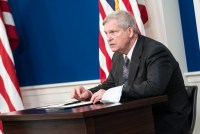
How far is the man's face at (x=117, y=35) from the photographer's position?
2.71m

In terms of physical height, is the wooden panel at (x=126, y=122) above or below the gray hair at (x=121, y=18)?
below

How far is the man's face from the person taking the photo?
2.71 meters

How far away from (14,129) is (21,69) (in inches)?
93.0

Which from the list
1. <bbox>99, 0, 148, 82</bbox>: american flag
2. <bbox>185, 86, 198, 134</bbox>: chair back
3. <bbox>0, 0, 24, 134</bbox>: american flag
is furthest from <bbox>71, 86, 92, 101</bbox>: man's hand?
<bbox>0, 0, 24, 134</bbox>: american flag

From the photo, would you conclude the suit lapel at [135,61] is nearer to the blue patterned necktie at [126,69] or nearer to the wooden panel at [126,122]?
the blue patterned necktie at [126,69]

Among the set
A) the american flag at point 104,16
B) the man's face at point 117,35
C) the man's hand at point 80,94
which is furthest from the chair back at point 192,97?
the american flag at point 104,16

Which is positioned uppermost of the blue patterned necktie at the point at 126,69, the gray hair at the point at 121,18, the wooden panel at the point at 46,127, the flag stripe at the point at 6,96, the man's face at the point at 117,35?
the gray hair at the point at 121,18

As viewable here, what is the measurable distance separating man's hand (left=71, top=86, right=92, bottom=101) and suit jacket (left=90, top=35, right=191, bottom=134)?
272mm

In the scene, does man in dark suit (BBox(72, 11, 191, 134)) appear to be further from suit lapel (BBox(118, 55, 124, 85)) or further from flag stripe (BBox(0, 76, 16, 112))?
flag stripe (BBox(0, 76, 16, 112))

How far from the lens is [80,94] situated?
271cm

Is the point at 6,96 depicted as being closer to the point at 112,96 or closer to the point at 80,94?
the point at 80,94

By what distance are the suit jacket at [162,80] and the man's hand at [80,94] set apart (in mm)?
272

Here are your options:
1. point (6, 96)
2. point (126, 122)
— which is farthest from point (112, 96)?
point (6, 96)

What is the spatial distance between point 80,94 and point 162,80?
1.93 ft
